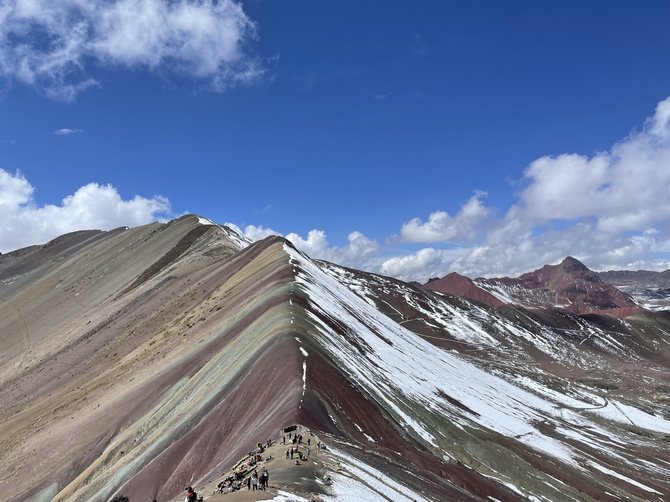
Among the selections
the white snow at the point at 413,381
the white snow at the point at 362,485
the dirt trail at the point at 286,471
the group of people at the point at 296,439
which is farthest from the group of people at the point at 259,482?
the white snow at the point at 413,381

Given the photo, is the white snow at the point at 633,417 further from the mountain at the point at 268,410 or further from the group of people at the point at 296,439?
the group of people at the point at 296,439

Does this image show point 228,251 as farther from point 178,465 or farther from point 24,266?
point 24,266

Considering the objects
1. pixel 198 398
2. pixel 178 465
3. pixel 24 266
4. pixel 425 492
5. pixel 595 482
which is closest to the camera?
pixel 425 492

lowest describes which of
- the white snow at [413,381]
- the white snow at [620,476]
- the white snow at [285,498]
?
the white snow at [620,476]

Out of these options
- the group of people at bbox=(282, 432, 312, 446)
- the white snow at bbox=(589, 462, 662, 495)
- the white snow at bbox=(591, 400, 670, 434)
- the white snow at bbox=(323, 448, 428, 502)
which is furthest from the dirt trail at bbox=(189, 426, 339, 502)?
the white snow at bbox=(591, 400, 670, 434)

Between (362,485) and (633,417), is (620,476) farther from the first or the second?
(633,417)

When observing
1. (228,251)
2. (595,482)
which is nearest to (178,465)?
(595,482)

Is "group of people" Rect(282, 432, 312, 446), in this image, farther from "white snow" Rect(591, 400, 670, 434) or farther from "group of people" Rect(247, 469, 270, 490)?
"white snow" Rect(591, 400, 670, 434)

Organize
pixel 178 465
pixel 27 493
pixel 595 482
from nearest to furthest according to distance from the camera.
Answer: pixel 178 465 < pixel 27 493 < pixel 595 482

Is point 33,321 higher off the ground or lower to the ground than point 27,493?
higher
